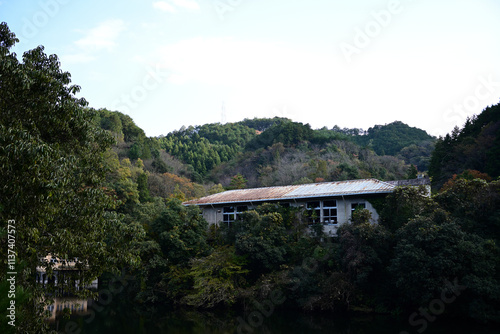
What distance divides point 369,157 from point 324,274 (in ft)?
93.9

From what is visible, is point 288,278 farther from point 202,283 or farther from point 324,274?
point 202,283

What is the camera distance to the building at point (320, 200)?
19.9 m

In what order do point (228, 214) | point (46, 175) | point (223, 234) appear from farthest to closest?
point (228, 214) → point (223, 234) → point (46, 175)

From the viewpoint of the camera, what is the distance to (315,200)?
21359 millimetres

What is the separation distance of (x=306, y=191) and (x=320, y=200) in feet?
3.62

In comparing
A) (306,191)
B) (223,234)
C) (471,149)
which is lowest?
(223,234)

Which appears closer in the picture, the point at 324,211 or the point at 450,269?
the point at 450,269

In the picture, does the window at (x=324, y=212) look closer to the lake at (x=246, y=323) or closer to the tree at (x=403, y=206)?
the tree at (x=403, y=206)

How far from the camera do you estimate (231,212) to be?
2402 centimetres

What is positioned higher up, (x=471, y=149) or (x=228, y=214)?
(x=471, y=149)

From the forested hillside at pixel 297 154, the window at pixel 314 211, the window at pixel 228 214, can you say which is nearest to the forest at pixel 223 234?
the window at pixel 314 211

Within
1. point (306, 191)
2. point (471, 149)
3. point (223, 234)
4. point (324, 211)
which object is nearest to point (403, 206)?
point (324, 211)

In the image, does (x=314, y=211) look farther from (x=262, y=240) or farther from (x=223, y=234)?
(x=223, y=234)

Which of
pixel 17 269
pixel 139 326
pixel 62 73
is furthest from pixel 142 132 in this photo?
pixel 17 269
